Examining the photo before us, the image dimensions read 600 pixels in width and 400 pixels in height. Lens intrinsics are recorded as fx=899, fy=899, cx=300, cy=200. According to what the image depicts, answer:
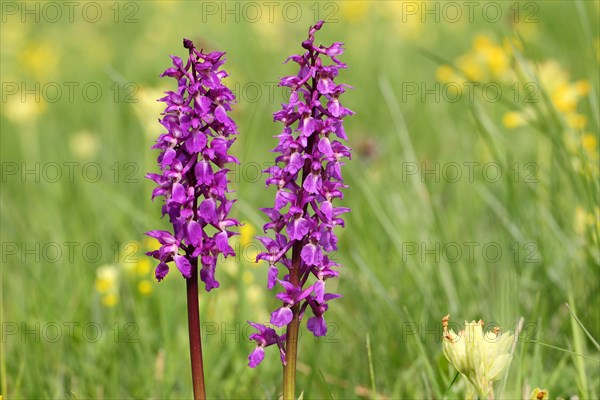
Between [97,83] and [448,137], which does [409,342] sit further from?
[97,83]

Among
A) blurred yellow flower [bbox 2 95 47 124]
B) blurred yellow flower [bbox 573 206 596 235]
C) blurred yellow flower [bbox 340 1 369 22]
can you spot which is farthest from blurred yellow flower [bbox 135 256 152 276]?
blurred yellow flower [bbox 340 1 369 22]

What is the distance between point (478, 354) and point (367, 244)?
1.53m

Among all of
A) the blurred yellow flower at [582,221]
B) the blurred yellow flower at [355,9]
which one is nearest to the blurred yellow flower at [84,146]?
the blurred yellow flower at [582,221]

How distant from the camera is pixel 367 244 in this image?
3.27m

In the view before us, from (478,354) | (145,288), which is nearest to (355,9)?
(145,288)

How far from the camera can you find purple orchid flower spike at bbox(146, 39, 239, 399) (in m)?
1.57

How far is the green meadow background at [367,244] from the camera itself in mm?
2617

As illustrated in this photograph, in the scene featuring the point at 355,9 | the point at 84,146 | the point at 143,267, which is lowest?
the point at 143,267

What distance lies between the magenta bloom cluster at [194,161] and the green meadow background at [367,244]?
1.94 ft

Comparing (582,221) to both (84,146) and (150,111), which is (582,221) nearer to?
(150,111)

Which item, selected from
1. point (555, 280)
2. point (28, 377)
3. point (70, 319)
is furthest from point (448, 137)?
point (28, 377)

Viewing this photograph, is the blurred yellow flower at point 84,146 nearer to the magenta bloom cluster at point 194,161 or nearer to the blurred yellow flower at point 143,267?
the blurred yellow flower at point 143,267

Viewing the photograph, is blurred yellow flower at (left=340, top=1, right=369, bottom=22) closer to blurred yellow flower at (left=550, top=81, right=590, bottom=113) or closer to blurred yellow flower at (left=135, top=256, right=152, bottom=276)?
blurred yellow flower at (left=550, top=81, right=590, bottom=113)

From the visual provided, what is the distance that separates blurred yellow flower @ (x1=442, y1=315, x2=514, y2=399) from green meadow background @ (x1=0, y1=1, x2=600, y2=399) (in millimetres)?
83
